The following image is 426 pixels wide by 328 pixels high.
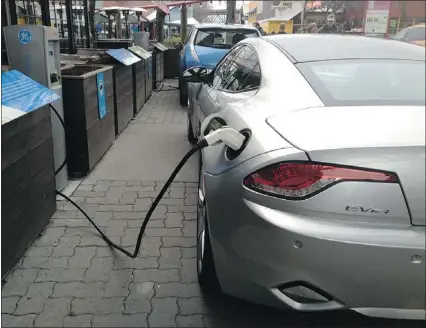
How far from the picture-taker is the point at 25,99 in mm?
2789

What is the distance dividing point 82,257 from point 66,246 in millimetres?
219

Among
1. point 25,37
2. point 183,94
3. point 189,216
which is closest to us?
point 25,37

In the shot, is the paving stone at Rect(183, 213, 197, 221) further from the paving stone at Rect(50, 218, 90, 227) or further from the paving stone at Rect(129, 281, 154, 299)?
the paving stone at Rect(129, 281, 154, 299)

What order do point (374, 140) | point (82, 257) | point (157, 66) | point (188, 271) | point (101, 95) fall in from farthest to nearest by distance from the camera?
point (157, 66) < point (101, 95) < point (82, 257) < point (188, 271) < point (374, 140)

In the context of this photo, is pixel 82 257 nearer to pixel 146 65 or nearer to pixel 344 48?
pixel 344 48

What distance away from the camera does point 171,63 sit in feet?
45.5

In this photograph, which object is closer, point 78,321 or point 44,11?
point 78,321

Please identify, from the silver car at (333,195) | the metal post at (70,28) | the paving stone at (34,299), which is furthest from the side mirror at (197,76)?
the metal post at (70,28)

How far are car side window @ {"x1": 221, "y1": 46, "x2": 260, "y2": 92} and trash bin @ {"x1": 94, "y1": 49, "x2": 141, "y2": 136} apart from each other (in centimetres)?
285

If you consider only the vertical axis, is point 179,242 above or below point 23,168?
below

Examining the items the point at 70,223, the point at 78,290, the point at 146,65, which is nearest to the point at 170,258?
the point at 78,290

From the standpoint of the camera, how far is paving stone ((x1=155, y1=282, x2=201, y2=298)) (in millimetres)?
2633

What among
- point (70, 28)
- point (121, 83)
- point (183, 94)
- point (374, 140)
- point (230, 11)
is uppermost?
point (230, 11)

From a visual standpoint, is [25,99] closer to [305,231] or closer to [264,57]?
[264,57]
